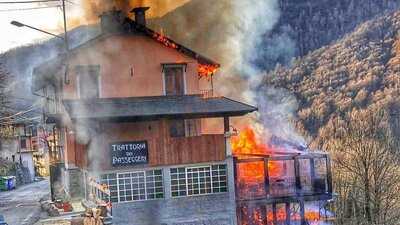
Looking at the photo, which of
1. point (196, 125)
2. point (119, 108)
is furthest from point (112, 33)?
point (196, 125)

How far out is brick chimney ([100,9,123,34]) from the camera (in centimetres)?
2153

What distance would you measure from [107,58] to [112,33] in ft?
3.82

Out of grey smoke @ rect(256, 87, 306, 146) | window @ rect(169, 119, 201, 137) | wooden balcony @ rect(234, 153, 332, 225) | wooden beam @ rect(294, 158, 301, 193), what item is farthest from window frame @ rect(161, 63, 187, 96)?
grey smoke @ rect(256, 87, 306, 146)

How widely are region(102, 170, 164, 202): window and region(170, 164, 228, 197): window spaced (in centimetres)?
61

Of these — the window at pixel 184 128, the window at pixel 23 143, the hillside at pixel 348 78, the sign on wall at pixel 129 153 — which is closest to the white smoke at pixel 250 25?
the window at pixel 184 128

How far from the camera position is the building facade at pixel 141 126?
21.8 m

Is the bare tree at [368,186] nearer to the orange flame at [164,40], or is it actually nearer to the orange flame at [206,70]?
the orange flame at [206,70]

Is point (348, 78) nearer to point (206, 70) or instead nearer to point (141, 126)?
point (206, 70)

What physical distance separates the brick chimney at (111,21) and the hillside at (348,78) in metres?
22.8

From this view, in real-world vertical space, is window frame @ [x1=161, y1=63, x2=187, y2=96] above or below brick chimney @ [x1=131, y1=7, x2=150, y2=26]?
below

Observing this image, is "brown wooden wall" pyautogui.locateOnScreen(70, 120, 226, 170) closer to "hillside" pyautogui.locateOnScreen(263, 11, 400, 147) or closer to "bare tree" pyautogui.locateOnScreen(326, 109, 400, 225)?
"bare tree" pyautogui.locateOnScreen(326, 109, 400, 225)

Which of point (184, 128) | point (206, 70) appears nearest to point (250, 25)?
point (206, 70)

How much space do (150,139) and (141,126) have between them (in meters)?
0.68

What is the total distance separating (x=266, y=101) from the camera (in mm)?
41250
